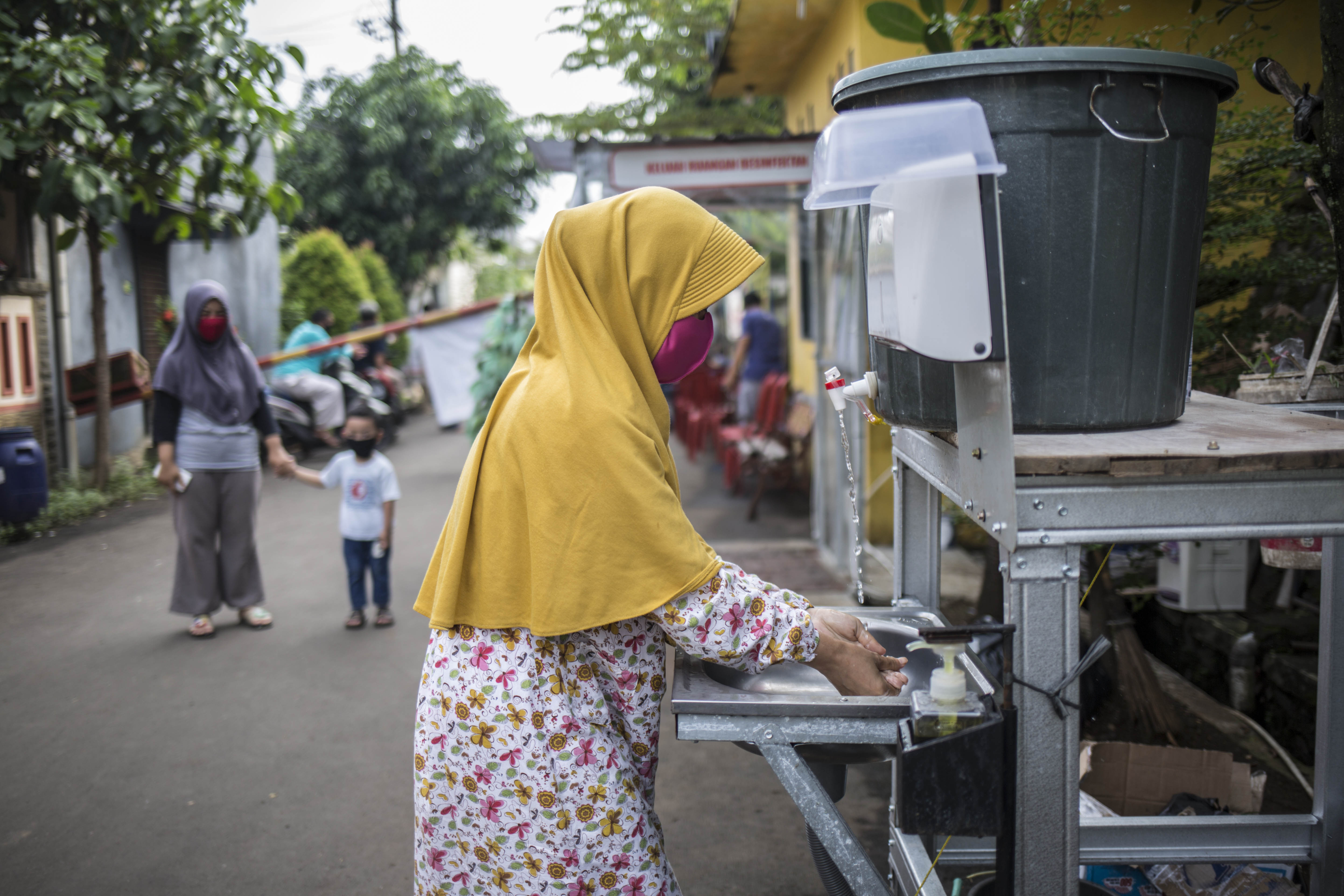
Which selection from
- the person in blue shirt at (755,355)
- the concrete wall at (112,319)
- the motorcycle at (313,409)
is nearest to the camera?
the concrete wall at (112,319)

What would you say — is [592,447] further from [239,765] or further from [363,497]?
[363,497]

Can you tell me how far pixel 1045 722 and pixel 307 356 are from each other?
11.8 meters

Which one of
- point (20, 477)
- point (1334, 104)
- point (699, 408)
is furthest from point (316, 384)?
point (1334, 104)

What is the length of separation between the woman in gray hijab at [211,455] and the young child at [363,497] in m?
0.31

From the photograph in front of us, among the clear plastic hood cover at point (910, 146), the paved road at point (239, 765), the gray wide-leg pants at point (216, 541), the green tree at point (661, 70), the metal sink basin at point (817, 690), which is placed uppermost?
the green tree at point (661, 70)

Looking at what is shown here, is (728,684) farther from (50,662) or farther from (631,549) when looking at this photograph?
(50,662)

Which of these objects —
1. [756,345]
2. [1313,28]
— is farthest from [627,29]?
[1313,28]

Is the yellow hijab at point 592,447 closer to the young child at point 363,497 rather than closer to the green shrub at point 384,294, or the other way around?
the young child at point 363,497

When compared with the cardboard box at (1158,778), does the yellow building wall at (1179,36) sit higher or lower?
higher

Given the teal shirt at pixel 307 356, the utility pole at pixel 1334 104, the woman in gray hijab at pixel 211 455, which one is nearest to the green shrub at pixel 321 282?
the teal shirt at pixel 307 356

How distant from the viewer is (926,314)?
139 centimetres

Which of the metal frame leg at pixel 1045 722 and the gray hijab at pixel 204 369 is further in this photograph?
the gray hijab at pixel 204 369

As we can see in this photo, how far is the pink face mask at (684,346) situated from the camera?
6.19 feet

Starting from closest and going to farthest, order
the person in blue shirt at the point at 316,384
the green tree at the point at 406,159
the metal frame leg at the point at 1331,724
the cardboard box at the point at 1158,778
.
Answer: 1. the metal frame leg at the point at 1331,724
2. the cardboard box at the point at 1158,778
3. the person in blue shirt at the point at 316,384
4. the green tree at the point at 406,159
